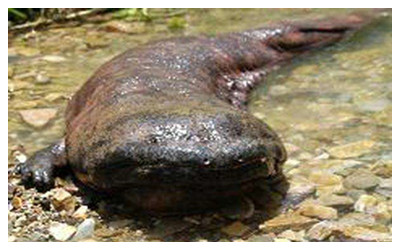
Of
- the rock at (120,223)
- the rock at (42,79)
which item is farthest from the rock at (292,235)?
the rock at (42,79)

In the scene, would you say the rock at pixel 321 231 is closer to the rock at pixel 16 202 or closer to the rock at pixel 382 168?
the rock at pixel 382 168

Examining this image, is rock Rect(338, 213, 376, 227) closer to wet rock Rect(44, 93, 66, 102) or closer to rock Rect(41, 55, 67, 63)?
wet rock Rect(44, 93, 66, 102)

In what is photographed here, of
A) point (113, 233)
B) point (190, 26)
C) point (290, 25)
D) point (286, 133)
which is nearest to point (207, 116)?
point (113, 233)

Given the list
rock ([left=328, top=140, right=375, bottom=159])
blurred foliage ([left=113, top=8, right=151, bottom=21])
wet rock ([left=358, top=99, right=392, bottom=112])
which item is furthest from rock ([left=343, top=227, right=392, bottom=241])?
blurred foliage ([left=113, top=8, right=151, bottom=21])

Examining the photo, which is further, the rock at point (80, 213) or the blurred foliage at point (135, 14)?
the blurred foliage at point (135, 14)

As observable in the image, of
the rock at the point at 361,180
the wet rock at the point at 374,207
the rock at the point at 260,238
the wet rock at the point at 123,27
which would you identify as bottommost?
the rock at the point at 260,238

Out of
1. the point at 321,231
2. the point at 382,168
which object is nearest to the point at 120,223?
the point at 321,231
